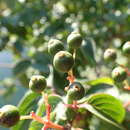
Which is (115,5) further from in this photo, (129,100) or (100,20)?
(129,100)

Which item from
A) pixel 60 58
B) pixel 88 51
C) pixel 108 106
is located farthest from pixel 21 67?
pixel 60 58

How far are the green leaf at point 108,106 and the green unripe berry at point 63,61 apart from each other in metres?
0.23

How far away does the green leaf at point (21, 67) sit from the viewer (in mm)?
2588

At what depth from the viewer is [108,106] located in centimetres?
161

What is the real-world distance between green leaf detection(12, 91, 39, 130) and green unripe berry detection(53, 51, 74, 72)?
378 millimetres

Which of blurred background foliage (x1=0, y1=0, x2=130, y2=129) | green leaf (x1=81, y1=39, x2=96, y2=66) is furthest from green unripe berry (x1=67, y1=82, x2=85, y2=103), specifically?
blurred background foliage (x1=0, y1=0, x2=130, y2=129)

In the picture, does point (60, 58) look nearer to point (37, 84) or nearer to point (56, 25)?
point (37, 84)

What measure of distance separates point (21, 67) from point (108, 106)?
1.12 metres

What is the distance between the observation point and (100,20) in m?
3.19

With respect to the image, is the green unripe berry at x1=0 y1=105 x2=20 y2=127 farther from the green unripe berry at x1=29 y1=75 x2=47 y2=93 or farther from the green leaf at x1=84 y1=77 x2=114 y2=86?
the green leaf at x1=84 y1=77 x2=114 y2=86

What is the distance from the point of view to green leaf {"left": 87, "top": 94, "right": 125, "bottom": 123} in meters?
1.60

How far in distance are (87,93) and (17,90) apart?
210cm

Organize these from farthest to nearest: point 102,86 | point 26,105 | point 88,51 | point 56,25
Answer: point 56,25 < point 88,51 < point 102,86 < point 26,105

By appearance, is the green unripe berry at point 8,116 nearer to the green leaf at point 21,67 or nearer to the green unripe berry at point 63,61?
the green unripe berry at point 63,61
